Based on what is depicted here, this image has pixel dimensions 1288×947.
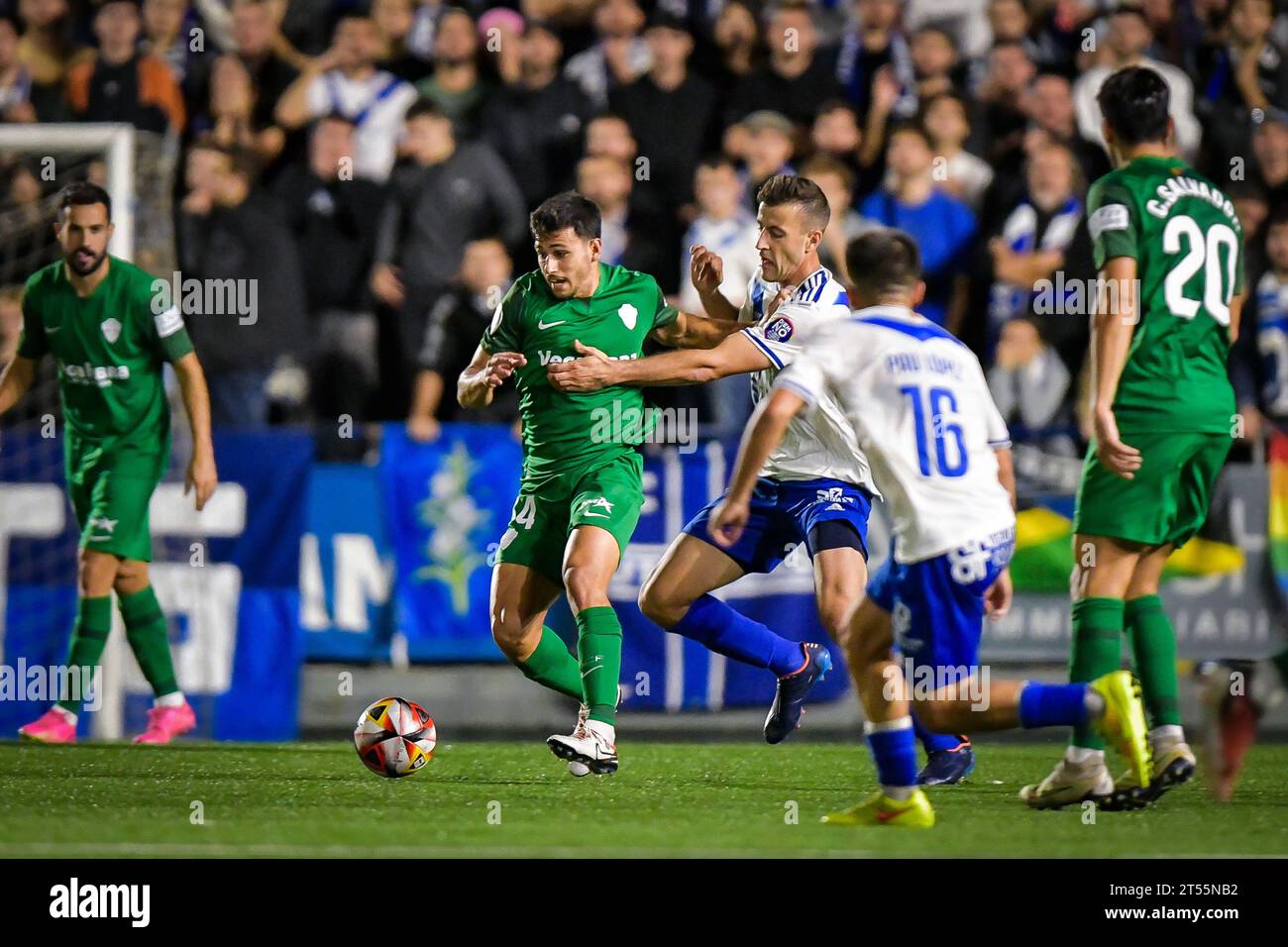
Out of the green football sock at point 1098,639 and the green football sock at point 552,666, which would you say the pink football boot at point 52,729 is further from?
the green football sock at point 1098,639

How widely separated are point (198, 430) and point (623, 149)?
13.0 ft

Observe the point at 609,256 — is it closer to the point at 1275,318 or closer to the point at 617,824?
the point at 1275,318

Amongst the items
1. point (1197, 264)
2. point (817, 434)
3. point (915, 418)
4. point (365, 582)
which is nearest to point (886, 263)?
point (915, 418)

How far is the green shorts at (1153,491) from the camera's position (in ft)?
21.6

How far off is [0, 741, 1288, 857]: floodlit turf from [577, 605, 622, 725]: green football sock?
0.32 meters

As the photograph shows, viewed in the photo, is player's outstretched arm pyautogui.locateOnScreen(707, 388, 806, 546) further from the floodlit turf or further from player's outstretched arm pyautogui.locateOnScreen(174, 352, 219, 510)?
player's outstretched arm pyautogui.locateOnScreen(174, 352, 219, 510)

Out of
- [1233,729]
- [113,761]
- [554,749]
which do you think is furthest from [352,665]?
[1233,729]

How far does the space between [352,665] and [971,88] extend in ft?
18.8

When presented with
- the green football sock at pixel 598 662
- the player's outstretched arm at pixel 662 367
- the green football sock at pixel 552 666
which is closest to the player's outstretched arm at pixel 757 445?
the player's outstretched arm at pixel 662 367

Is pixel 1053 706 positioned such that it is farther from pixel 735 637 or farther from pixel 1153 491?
pixel 735 637

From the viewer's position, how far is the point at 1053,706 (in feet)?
18.9

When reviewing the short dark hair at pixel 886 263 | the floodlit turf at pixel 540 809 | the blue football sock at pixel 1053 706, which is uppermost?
the short dark hair at pixel 886 263

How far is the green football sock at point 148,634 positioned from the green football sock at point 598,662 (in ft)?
9.38

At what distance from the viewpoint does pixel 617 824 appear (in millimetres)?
6148
